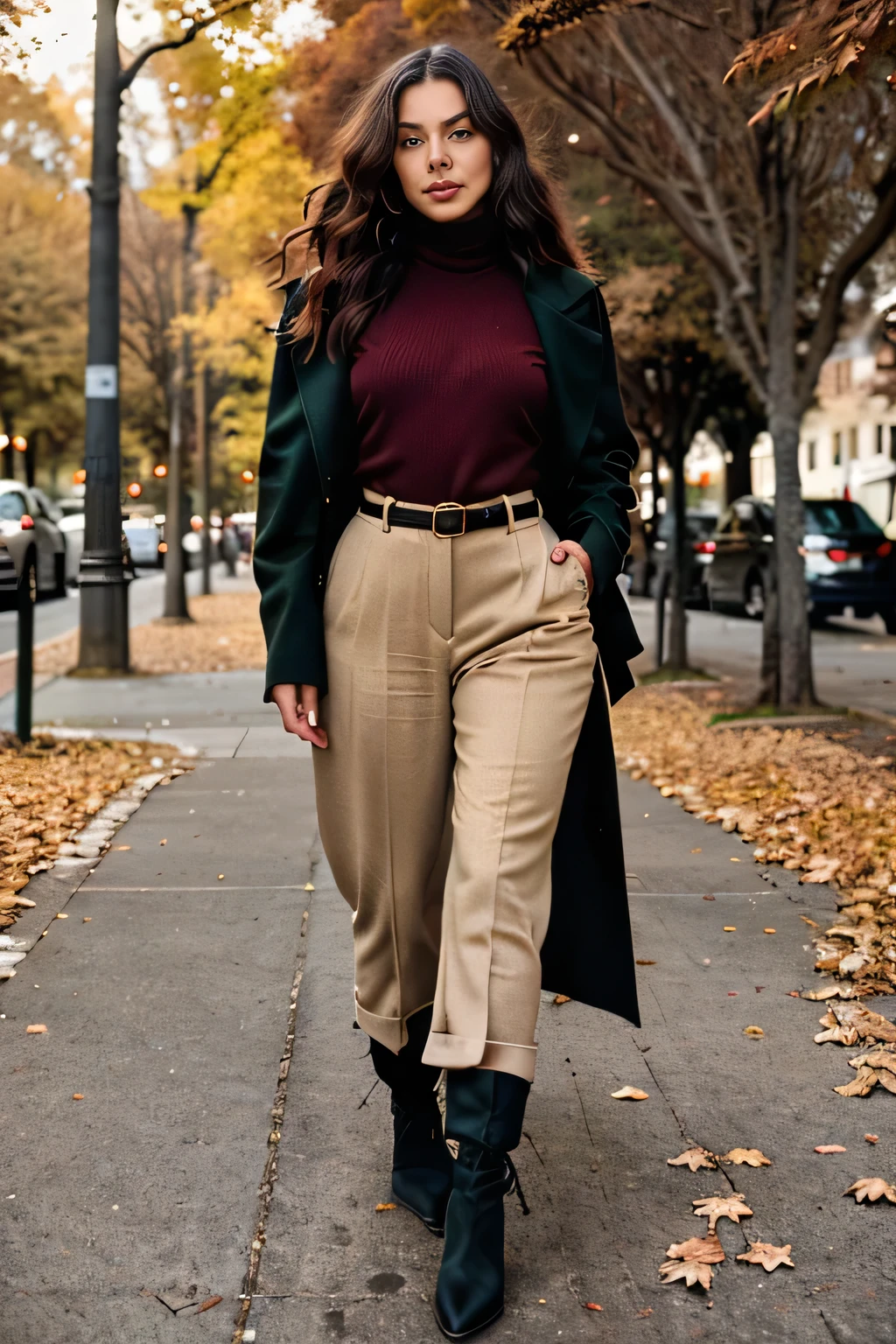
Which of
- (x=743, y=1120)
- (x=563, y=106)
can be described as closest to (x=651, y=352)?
(x=563, y=106)

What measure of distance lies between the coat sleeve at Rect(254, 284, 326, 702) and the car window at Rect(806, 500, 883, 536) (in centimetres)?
1628

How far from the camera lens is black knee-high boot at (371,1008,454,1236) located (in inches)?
114

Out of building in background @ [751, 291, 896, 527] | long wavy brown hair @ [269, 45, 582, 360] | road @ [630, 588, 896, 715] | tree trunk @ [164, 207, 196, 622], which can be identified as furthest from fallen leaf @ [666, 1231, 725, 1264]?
building in background @ [751, 291, 896, 527]

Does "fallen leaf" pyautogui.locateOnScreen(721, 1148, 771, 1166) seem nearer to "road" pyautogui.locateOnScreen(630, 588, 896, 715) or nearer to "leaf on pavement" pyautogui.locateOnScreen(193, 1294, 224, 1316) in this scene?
"leaf on pavement" pyautogui.locateOnScreen(193, 1294, 224, 1316)

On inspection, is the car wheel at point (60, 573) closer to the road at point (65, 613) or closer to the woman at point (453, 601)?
the road at point (65, 613)

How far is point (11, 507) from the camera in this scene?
19656mm

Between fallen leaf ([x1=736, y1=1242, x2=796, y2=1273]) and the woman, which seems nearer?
the woman

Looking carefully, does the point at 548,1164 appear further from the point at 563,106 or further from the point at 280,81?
the point at 280,81

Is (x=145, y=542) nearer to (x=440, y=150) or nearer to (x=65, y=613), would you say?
(x=65, y=613)

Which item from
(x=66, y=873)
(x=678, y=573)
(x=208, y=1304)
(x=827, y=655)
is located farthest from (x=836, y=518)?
(x=208, y=1304)

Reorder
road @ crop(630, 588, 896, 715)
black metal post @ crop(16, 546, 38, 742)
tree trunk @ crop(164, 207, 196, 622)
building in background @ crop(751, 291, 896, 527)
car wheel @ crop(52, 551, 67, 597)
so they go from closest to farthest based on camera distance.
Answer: black metal post @ crop(16, 546, 38, 742) → road @ crop(630, 588, 896, 715) → tree trunk @ crop(164, 207, 196, 622) → car wheel @ crop(52, 551, 67, 597) → building in background @ crop(751, 291, 896, 527)

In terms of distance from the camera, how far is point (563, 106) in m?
10.1

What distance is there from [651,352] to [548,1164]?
11.2 metres

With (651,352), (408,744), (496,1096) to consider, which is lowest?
(496,1096)
